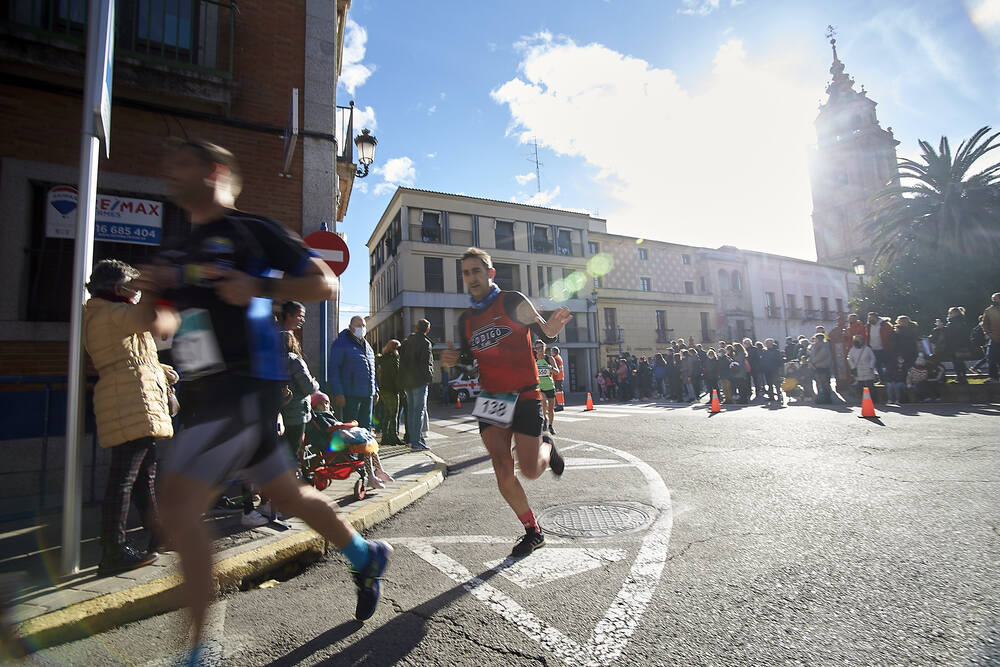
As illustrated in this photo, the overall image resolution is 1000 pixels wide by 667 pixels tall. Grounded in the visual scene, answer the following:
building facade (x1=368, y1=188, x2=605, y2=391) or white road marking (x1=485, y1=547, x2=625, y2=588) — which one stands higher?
building facade (x1=368, y1=188, x2=605, y2=391)

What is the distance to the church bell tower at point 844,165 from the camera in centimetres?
5881

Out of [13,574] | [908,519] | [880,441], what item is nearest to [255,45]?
[13,574]

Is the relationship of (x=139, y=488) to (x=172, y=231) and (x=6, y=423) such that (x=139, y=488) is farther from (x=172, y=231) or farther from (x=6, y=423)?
(x=172, y=231)

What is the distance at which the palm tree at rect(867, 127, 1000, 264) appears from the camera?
77.4 ft

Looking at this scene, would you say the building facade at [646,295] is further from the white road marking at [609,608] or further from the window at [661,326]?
the white road marking at [609,608]

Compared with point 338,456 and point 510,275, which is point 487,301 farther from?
point 510,275

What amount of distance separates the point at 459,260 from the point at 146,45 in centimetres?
2429

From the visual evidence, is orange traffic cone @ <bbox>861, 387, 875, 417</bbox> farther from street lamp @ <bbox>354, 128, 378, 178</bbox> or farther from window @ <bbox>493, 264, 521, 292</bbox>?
window @ <bbox>493, 264, 521, 292</bbox>

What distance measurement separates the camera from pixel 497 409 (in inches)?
135

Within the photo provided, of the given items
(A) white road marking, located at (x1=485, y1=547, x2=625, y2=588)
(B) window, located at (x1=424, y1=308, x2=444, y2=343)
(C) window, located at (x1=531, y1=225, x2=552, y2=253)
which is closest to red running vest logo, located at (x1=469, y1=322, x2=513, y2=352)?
(A) white road marking, located at (x1=485, y1=547, x2=625, y2=588)

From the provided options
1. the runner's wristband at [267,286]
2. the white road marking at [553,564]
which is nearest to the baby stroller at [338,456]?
the white road marking at [553,564]

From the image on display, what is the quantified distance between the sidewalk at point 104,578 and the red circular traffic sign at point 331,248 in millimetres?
2942

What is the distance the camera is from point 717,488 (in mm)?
4555

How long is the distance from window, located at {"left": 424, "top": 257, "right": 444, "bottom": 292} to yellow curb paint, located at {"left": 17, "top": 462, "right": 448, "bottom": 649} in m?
31.4
